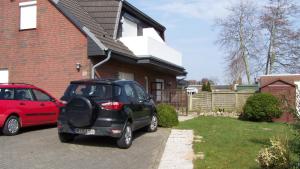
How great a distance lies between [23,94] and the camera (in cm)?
1295

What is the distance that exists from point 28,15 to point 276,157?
48.1ft

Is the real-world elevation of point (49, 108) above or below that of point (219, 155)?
above

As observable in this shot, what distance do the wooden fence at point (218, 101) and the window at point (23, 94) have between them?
15.4 meters

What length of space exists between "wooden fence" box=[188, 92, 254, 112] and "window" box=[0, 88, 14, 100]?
16.2m

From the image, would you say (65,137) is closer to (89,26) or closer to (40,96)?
(40,96)

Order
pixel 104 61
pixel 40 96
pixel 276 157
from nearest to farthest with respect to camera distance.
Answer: pixel 276 157
pixel 40 96
pixel 104 61

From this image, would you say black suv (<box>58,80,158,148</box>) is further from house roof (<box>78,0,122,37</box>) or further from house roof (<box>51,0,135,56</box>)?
house roof (<box>78,0,122,37</box>)

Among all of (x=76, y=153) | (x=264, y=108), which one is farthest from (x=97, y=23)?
(x=76, y=153)

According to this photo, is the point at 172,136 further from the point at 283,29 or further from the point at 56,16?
the point at 283,29

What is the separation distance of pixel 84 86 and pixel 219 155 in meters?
4.04

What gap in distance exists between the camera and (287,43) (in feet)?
141

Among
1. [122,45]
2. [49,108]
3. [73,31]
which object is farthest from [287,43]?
[49,108]

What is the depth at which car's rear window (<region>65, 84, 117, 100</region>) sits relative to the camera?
10.3m

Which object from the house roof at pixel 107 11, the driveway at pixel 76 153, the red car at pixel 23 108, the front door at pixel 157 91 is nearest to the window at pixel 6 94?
the red car at pixel 23 108
